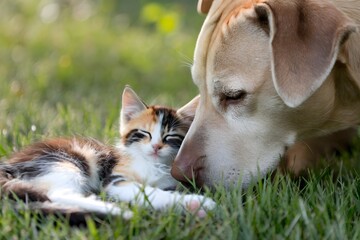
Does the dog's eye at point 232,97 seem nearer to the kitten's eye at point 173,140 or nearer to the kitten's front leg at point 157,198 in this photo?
the kitten's eye at point 173,140

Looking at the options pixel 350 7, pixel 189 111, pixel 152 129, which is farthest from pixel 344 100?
pixel 152 129

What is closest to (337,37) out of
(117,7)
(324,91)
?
(324,91)

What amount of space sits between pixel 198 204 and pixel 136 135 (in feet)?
2.51

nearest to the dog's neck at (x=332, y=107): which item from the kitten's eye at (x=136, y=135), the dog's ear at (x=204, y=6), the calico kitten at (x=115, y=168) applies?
the calico kitten at (x=115, y=168)

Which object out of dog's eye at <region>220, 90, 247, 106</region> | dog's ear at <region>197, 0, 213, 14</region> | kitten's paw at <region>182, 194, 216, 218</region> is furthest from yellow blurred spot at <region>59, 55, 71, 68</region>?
kitten's paw at <region>182, 194, 216, 218</region>

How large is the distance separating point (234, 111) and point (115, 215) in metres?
0.93

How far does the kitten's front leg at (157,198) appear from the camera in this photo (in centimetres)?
304

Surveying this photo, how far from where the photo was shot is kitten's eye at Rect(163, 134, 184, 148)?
3.70 metres

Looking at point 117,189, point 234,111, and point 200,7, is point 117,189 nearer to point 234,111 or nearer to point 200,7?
point 234,111

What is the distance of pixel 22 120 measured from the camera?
186 inches

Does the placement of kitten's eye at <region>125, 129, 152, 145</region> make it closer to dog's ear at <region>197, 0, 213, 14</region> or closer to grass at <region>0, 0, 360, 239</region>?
grass at <region>0, 0, 360, 239</region>

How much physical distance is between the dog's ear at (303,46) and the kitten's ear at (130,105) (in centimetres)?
80

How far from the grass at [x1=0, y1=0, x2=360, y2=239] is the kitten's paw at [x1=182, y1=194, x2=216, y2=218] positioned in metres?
0.04

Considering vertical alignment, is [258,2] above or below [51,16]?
above
